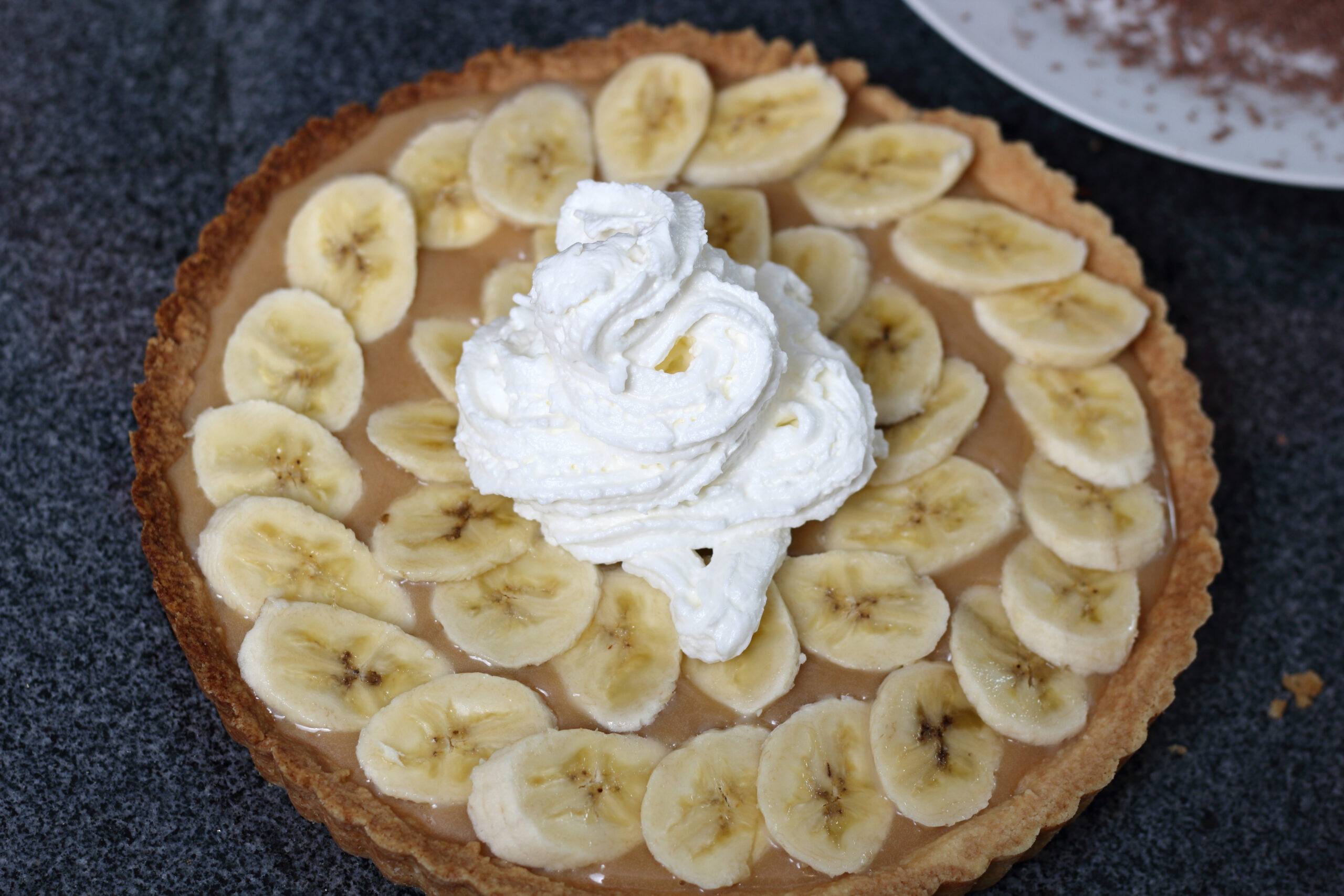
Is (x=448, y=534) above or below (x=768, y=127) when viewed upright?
below

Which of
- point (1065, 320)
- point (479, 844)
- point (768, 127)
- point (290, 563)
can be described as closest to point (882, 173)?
point (768, 127)

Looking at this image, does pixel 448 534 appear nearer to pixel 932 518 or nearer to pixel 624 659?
pixel 624 659

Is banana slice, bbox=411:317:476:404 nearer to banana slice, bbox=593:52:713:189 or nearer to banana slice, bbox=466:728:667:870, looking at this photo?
banana slice, bbox=593:52:713:189

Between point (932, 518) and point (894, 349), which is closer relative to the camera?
point (932, 518)

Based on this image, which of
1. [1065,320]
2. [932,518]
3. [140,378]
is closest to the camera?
[932,518]

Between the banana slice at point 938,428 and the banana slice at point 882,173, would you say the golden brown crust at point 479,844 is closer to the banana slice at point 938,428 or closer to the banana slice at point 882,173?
the banana slice at point 882,173

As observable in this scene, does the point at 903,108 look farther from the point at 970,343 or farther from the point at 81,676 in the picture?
the point at 81,676
